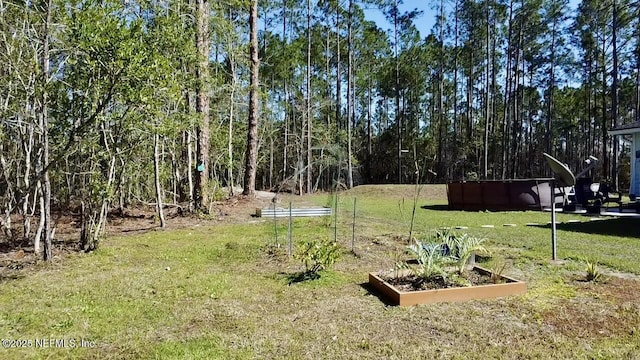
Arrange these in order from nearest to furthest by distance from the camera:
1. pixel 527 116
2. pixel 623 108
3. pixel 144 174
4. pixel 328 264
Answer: pixel 328 264 < pixel 144 174 < pixel 623 108 < pixel 527 116

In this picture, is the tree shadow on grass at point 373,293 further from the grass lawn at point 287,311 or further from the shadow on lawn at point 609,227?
the shadow on lawn at point 609,227

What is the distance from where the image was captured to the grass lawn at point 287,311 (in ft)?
9.27

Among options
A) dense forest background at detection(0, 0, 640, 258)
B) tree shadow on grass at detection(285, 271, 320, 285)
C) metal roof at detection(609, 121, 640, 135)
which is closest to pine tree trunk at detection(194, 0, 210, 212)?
dense forest background at detection(0, 0, 640, 258)

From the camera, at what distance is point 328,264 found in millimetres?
4633

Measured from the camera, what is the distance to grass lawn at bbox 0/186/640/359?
2.82 m

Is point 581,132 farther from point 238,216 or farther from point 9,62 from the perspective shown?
point 9,62

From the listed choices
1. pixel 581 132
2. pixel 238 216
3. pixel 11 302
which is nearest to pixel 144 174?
pixel 238 216

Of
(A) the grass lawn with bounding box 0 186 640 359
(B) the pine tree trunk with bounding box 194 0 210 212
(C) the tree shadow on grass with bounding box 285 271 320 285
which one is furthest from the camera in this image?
(B) the pine tree trunk with bounding box 194 0 210 212

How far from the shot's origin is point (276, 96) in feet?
97.1

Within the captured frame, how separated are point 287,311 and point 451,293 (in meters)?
1.48

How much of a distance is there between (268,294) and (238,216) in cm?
653

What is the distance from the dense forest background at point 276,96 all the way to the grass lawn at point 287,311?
5.37 feet

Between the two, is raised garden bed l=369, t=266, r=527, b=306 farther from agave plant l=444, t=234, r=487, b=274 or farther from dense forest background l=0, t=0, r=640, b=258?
dense forest background l=0, t=0, r=640, b=258

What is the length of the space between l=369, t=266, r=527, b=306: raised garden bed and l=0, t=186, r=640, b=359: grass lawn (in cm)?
9
